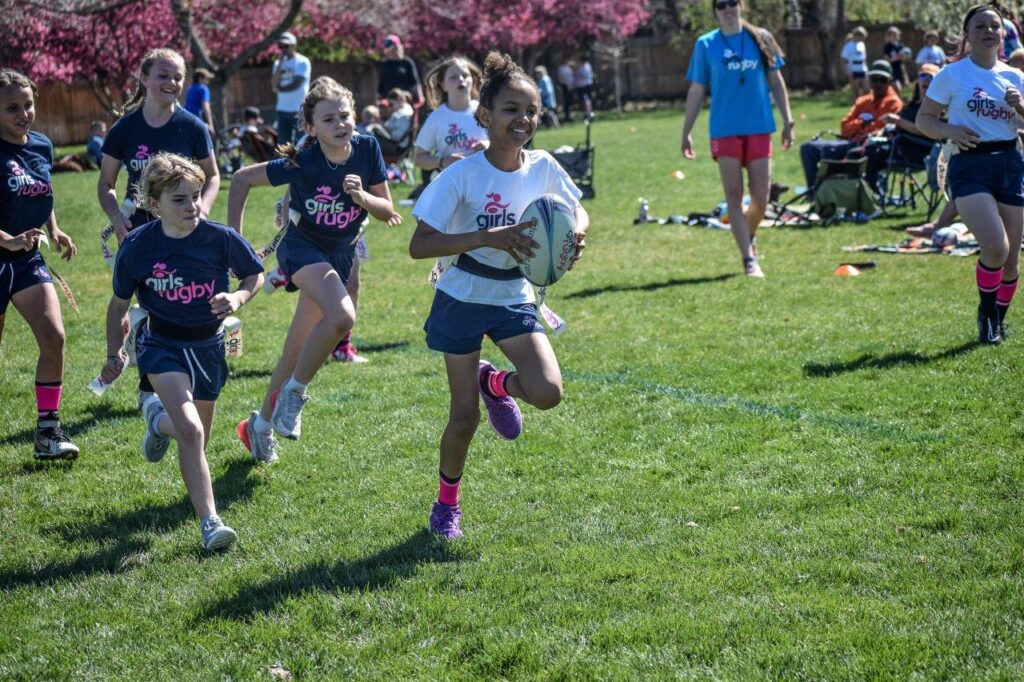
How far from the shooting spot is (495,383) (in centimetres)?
556

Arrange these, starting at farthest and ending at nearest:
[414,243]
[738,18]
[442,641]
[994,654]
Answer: [738,18]
[414,243]
[442,641]
[994,654]

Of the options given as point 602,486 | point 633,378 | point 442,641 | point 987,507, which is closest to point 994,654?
point 987,507

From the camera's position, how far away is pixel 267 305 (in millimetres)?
11266

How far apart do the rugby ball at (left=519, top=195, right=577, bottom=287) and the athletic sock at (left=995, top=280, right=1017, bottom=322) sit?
431cm

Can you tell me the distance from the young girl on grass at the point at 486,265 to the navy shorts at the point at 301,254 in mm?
1588

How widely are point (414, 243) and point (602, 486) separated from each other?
163 cm

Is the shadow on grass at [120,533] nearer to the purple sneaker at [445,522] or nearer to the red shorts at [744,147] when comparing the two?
the purple sneaker at [445,522]

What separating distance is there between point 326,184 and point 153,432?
1745 millimetres

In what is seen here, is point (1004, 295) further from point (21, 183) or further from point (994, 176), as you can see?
point (21, 183)

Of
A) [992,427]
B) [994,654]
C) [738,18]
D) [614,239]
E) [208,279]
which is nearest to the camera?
[994,654]

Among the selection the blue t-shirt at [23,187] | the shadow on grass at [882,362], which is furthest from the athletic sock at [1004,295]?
the blue t-shirt at [23,187]

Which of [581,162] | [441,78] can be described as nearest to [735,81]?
[441,78]

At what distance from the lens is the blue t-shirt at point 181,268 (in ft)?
18.1

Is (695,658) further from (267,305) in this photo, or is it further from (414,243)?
(267,305)
